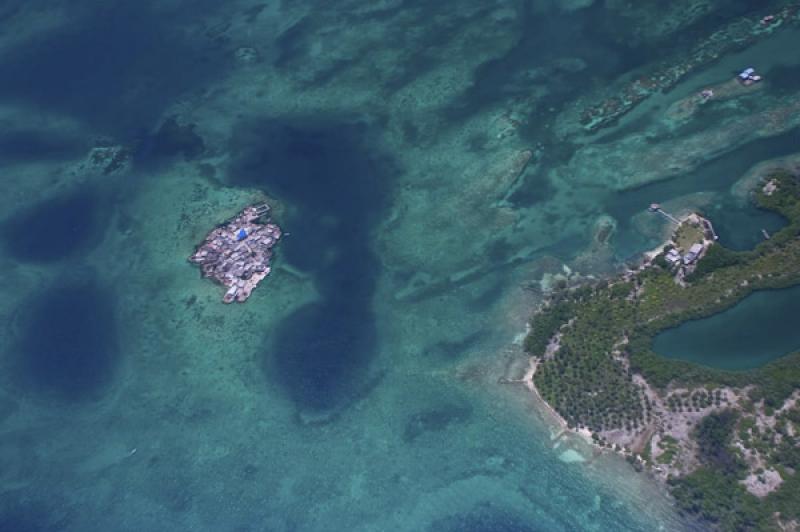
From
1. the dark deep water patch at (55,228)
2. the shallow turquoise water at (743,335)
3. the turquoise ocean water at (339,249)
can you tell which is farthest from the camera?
the dark deep water patch at (55,228)

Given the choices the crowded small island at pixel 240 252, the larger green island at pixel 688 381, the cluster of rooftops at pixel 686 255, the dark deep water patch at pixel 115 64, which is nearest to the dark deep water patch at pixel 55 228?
the dark deep water patch at pixel 115 64

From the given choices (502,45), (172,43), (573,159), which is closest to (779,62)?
(573,159)

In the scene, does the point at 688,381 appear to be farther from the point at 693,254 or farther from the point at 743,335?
the point at 693,254

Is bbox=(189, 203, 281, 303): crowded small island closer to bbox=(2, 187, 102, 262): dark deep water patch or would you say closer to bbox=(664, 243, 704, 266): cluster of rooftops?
bbox=(2, 187, 102, 262): dark deep water patch

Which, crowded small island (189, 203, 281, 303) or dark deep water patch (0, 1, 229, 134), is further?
dark deep water patch (0, 1, 229, 134)

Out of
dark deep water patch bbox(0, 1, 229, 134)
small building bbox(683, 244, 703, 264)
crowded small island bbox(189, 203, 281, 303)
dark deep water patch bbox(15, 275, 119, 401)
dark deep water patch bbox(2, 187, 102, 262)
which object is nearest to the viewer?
small building bbox(683, 244, 703, 264)

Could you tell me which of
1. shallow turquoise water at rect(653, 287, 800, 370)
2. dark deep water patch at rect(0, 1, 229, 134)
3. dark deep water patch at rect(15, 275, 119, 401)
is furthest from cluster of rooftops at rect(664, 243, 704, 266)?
dark deep water patch at rect(0, 1, 229, 134)

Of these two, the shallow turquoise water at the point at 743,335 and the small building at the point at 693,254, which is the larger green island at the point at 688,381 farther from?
the shallow turquoise water at the point at 743,335

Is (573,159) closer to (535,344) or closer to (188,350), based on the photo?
(535,344)

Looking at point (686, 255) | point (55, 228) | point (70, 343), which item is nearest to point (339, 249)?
point (70, 343)
